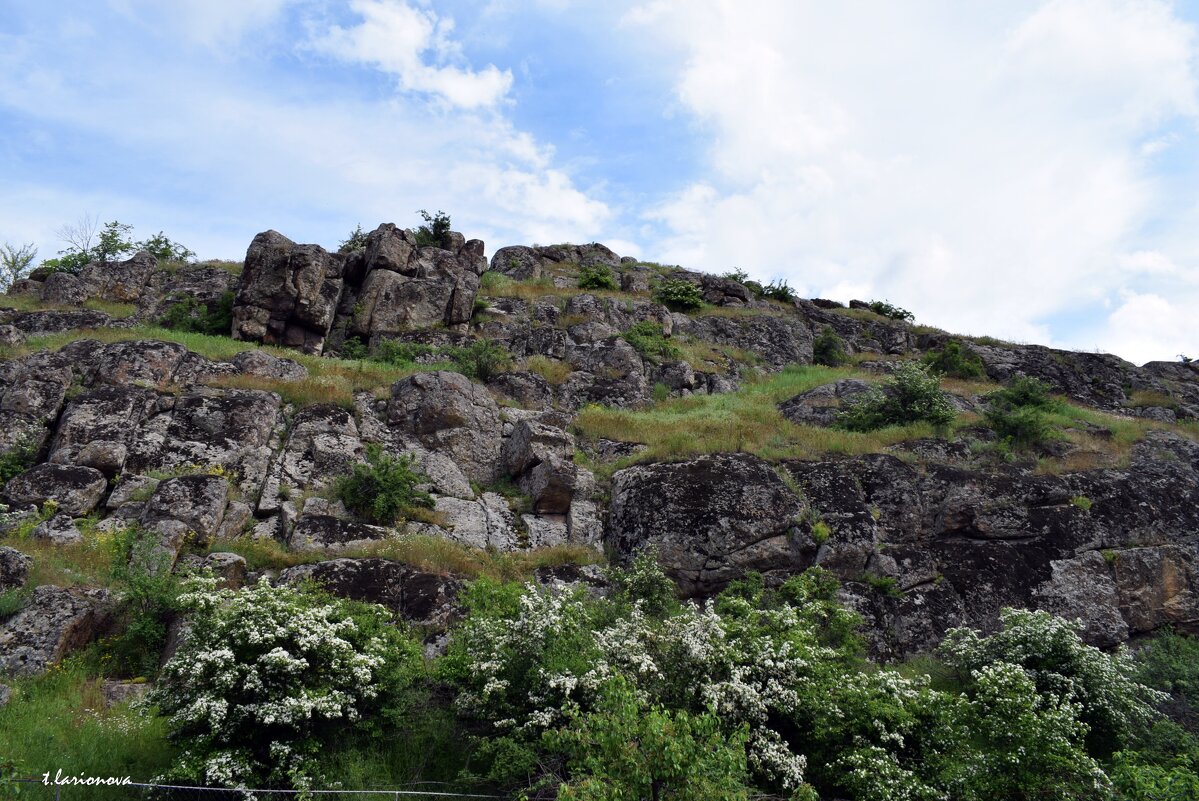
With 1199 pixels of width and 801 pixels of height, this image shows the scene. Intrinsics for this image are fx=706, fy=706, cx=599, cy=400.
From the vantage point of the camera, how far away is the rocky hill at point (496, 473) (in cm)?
1446

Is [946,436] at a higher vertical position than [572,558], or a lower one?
higher

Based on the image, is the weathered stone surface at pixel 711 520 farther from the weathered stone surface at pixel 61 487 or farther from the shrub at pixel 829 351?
the shrub at pixel 829 351

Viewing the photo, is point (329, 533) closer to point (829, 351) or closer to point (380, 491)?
point (380, 491)

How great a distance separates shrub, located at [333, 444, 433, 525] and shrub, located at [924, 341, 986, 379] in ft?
87.2

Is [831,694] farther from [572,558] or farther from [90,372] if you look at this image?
[90,372]

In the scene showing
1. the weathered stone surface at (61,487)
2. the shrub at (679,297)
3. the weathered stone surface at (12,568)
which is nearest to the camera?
the weathered stone surface at (12,568)

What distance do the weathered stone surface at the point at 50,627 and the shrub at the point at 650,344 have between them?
20348mm

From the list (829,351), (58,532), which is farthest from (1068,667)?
(829,351)

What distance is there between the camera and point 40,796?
838cm

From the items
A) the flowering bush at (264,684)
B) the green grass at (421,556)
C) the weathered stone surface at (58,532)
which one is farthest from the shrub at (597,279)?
the flowering bush at (264,684)

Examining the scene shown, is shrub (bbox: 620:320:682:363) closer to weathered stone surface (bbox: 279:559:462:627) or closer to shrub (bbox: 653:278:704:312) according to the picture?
shrub (bbox: 653:278:704:312)

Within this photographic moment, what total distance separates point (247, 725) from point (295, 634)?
1.16m

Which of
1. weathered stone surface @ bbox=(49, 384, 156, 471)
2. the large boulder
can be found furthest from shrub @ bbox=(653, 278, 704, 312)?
weathered stone surface @ bbox=(49, 384, 156, 471)

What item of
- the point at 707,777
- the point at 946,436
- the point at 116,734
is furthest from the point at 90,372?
the point at 946,436
